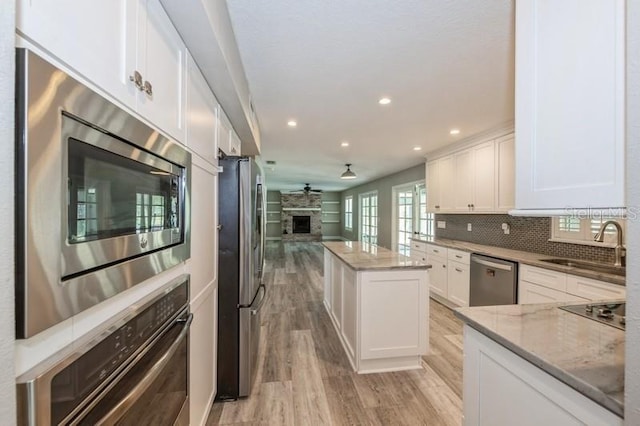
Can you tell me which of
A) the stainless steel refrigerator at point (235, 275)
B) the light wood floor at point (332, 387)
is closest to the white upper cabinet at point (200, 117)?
the stainless steel refrigerator at point (235, 275)

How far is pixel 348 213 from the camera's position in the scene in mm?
12594

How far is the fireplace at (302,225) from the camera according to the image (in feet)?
42.1

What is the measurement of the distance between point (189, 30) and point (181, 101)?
301 millimetres

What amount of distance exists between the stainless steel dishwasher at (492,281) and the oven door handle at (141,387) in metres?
3.11

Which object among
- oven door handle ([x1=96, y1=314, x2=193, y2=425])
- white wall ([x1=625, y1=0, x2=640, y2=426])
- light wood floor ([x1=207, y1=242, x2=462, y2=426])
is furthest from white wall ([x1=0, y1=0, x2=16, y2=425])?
light wood floor ([x1=207, y1=242, x2=462, y2=426])

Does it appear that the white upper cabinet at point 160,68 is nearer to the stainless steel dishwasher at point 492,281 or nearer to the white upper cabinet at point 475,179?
the stainless steel dishwasher at point 492,281

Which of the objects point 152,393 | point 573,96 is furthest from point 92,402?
point 573,96

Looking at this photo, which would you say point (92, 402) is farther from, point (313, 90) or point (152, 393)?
point (313, 90)

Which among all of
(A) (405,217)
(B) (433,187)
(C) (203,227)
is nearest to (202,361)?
(C) (203,227)

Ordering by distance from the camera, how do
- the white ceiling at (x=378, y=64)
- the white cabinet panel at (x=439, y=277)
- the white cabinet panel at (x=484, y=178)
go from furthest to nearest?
the white cabinet panel at (x=439, y=277) → the white cabinet panel at (x=484, y=178) → the white ceiling at (x=378, y=64)

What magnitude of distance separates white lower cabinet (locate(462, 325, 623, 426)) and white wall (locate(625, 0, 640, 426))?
0.16 m

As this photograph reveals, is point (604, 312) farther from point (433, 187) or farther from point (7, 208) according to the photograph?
point (433, 187)

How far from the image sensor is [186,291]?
130 cm

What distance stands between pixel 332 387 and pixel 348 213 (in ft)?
34.6
